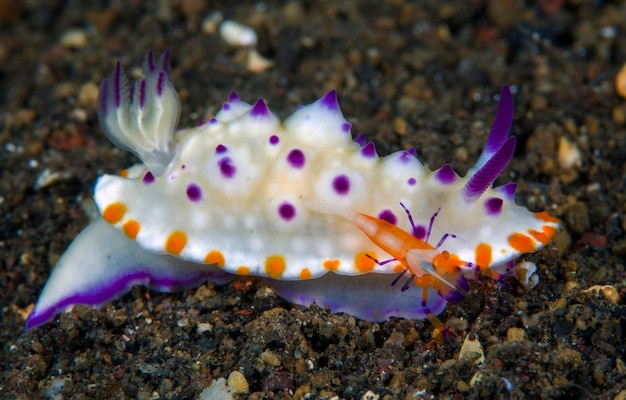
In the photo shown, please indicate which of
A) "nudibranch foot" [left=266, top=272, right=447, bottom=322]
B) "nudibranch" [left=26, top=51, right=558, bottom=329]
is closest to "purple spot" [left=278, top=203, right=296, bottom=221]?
"nudibranch" [left=26, top=51, right=558, bottom=329]

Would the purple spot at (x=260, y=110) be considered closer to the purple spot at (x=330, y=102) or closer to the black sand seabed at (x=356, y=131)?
the purple spot at (x=330, y=102)

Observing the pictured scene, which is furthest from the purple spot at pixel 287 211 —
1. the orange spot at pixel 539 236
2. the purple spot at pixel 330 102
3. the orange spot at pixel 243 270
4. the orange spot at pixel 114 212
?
the orange spot at pixel 539 236

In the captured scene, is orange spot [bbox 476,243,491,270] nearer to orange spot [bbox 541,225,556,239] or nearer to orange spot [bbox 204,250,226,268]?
orange spot [bbox 541,225,556,239]

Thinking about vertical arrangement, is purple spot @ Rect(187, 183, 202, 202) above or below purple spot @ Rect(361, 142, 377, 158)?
below

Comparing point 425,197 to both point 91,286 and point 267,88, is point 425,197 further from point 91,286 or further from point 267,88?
point 267,88

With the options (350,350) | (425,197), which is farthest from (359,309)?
(425,197)

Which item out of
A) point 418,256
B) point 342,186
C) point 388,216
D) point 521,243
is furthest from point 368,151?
point 521,243
